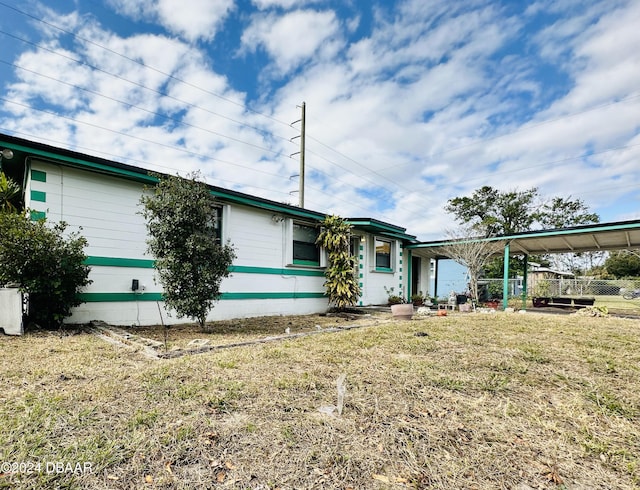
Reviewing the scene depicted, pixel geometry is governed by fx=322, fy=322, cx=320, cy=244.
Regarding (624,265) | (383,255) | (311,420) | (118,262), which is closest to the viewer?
(311,420)

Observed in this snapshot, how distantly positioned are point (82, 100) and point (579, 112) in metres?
23.7

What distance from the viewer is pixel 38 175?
554cm

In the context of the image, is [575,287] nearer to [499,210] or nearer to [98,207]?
[499,210]

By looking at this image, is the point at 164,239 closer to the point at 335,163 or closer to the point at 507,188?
the point at 335,163

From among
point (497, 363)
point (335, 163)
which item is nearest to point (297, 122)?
point (335, 163)

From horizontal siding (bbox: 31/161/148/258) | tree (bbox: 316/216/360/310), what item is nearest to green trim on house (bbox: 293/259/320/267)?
tree (bbox: 316/216/360/310)

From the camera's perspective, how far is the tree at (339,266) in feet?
31.4

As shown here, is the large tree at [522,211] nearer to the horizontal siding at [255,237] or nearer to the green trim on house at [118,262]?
the horizontal siding at [255,237]

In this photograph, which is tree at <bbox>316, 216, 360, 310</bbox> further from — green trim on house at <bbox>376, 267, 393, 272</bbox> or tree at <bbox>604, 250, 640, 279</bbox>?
tree at <bbox>604, 250, 640, 279</bbox>

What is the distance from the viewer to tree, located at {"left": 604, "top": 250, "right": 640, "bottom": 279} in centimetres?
3133

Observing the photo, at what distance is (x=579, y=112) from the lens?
1770cm

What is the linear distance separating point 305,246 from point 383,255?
4.18 metres

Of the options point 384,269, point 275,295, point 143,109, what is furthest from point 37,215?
point 384,269

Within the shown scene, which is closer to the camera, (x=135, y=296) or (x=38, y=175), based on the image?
(x=38, y=175)
